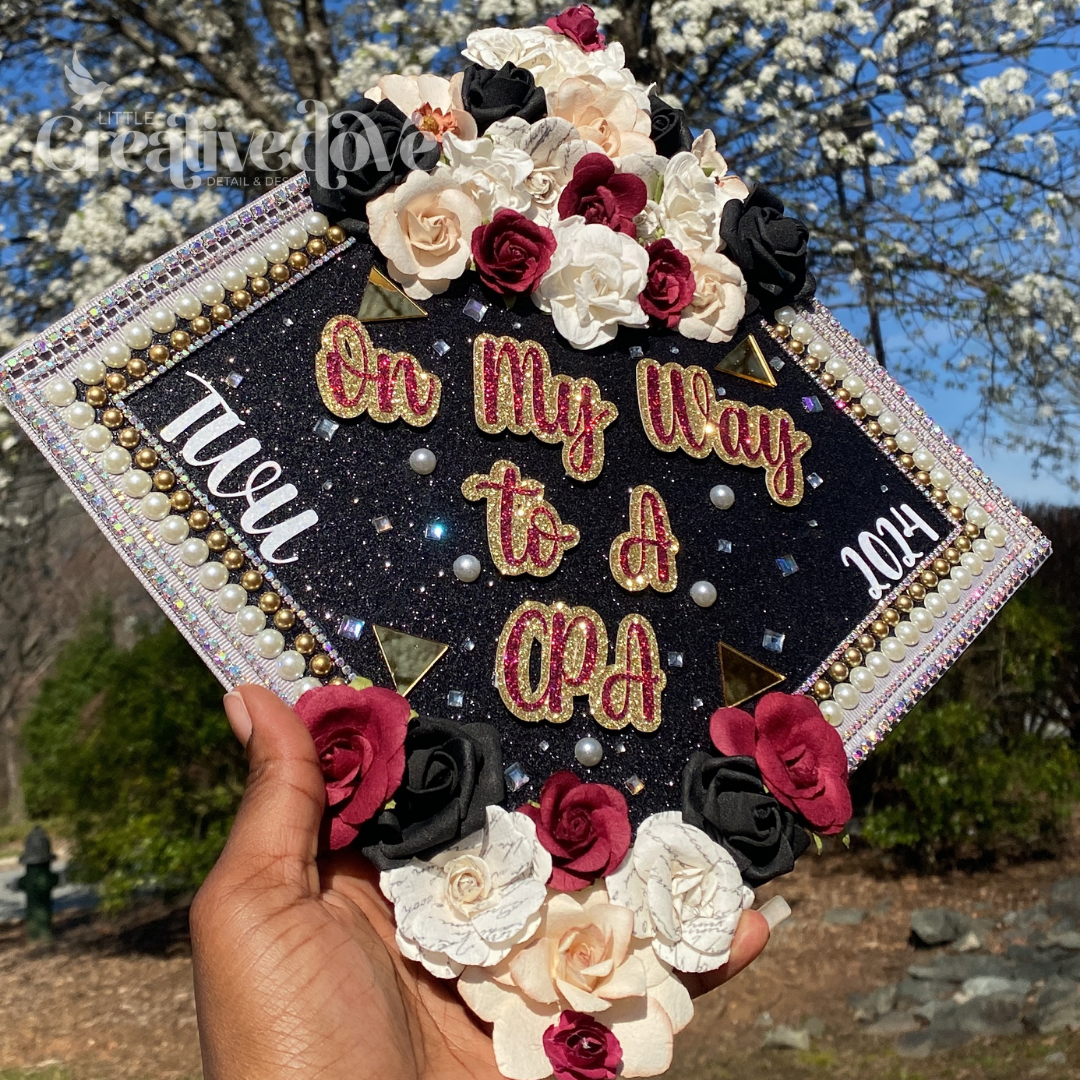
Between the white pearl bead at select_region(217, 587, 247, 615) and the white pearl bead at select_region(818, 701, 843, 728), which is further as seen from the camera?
the white pearl bead at select_region(818, 701, 843, 728)

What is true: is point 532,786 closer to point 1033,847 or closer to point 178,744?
point 178,744

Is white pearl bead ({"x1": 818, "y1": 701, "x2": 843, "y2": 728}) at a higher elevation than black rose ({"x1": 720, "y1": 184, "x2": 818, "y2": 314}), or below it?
below

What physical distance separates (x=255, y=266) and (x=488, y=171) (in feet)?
1.65

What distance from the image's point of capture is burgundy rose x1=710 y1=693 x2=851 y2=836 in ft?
6.08

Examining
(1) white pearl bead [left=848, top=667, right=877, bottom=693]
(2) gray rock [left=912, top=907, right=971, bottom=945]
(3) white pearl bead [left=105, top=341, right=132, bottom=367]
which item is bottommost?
(2) gray rock [left=912, top=907, right=971, bottom=945]

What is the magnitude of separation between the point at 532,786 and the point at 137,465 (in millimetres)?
871

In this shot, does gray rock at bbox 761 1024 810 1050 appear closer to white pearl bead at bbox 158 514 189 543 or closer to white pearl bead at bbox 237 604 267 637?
white pearl bead at bbox 237 604 267 637

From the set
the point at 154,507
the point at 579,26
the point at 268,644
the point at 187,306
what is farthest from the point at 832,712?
the point at 579,26

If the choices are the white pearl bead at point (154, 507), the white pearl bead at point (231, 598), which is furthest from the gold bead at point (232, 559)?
the white pearl bead at point (154, 507)

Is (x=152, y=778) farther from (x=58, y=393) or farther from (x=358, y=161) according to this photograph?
(x=358, y=161)

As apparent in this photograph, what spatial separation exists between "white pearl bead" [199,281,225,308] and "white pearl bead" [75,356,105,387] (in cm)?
22

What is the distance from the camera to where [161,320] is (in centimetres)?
176

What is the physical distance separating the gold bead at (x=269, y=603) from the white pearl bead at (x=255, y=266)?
0.61m

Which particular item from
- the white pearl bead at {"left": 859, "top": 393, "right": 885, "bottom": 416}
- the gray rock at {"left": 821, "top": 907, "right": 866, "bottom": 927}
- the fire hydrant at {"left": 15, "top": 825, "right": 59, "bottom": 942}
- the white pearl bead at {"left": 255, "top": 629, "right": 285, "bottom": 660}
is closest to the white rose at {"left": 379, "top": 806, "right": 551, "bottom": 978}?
the white pearl bead at {"left": 255, "top": 629, "right": 285, "bottom": 660}
